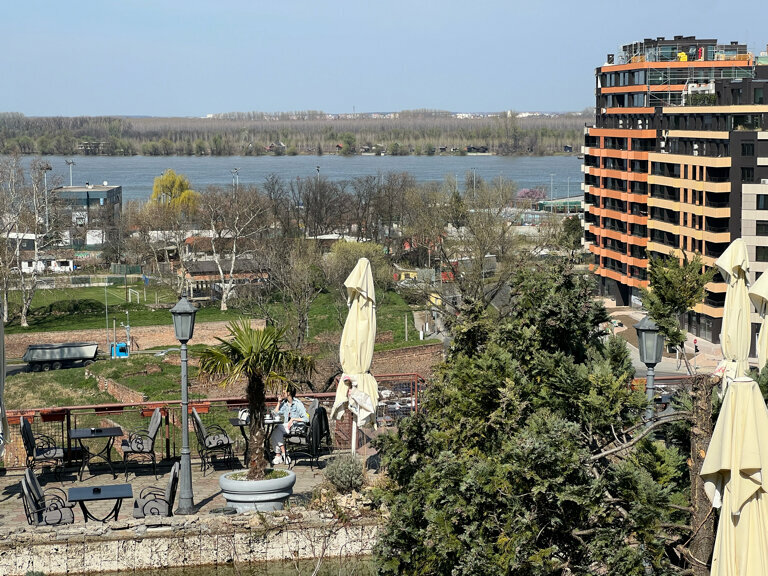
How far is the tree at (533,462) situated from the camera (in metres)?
9.22

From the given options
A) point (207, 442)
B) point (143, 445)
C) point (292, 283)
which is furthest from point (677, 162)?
point (143, 445)

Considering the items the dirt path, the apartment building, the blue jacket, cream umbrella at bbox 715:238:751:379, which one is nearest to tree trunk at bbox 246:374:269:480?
the blue jacket

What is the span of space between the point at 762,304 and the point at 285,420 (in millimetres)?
8075

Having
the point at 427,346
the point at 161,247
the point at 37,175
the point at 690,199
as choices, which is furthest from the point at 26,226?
the point at 690,199

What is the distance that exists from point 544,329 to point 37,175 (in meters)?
57.5

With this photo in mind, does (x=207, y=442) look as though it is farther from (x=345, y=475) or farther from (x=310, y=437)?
(x=345, y=475)

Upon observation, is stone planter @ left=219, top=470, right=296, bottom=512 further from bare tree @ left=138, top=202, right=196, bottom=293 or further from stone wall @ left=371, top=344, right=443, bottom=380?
bare tree @ left=138, top=202, right=196, bottom=293

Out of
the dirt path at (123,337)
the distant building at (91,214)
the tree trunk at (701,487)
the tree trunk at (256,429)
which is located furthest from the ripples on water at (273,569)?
the distant building at (91,214)

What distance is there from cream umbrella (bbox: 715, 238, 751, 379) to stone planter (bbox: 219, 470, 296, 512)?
6.06 metres

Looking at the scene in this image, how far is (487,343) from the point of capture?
1221 cm

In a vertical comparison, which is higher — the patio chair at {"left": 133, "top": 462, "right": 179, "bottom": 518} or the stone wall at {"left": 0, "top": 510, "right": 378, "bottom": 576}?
the patio chair at {"left": 133, "top": 462, "right": 179, "bottom": 518}

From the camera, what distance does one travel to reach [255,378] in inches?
567

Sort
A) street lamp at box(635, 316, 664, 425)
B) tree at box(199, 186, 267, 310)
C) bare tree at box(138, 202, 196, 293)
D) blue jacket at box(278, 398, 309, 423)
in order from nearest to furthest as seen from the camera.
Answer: street lamp at box(635, 316, 664, 425)
blue jacket at box(278, 398, 309, 423)
tree at box(199, 186, 267, 310)
bare tree at box(138, 202, 196, 293)

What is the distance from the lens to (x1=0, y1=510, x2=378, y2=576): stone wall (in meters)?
13.3
